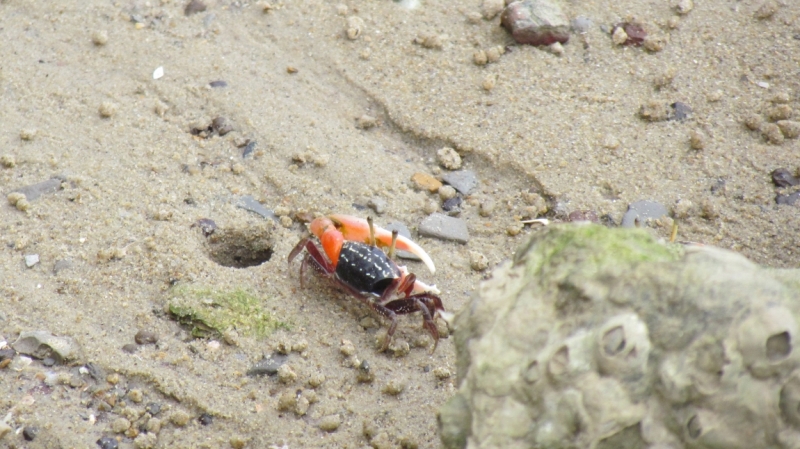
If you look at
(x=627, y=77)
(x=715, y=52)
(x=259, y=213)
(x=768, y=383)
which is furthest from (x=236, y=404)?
(x=715, y=52)

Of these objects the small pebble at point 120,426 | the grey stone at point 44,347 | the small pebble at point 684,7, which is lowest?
the small pebble at point 120,426

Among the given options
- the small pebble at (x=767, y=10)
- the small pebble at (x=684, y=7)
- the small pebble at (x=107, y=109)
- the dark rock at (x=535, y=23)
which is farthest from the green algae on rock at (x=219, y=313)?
the small pebble at (x=767, y=10)

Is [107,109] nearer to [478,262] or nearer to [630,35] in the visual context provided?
[478,262]

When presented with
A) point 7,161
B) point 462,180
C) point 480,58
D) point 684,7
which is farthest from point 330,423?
point 684,7

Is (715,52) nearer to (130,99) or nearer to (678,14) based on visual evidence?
(678,14)

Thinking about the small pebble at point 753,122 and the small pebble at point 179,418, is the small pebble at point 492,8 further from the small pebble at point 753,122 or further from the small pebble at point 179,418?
the small pebble at point 179,418
